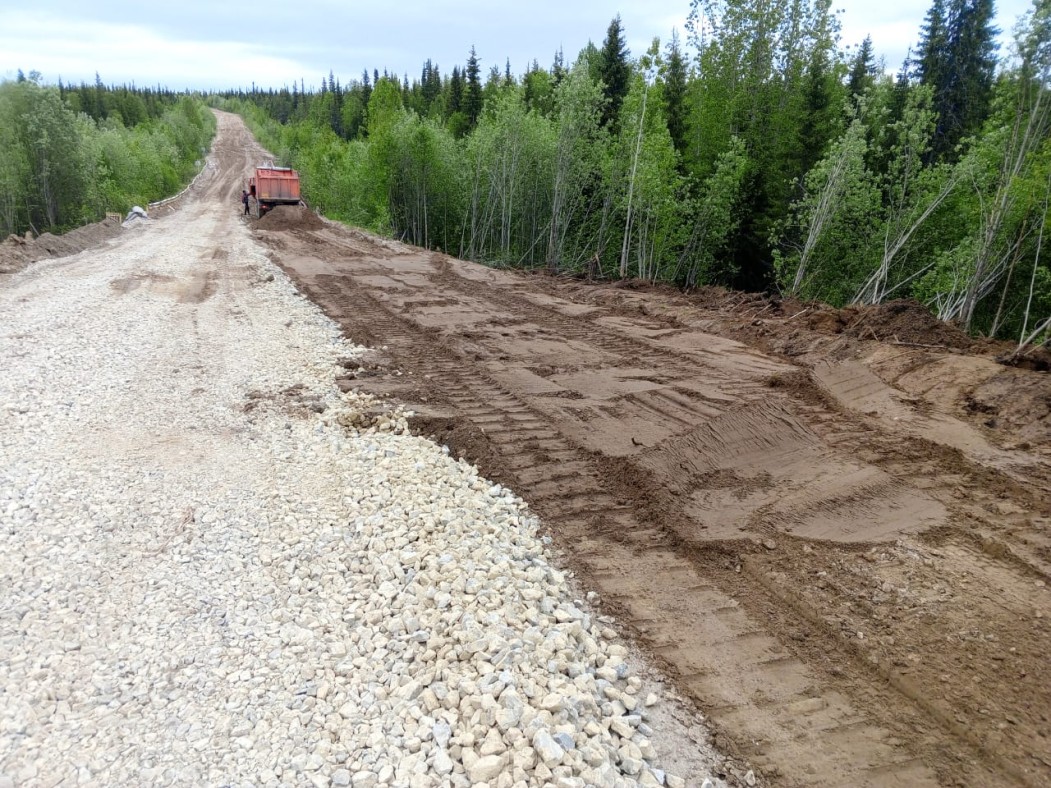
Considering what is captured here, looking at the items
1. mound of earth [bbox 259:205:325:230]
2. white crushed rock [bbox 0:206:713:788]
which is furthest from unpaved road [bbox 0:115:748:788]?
mound of earth [bbox 259:205:325:230]

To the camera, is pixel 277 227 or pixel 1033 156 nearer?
pixel 1033 156

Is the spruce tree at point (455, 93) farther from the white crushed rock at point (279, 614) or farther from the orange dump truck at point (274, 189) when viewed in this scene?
the white crushed rock at point (279, 614)

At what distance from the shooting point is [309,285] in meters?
16.0

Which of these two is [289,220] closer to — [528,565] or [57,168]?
[57,168]

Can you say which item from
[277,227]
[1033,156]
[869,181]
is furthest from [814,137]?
[277,227]

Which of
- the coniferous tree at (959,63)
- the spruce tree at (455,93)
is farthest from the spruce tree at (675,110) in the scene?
the spruce tree at (455,93)

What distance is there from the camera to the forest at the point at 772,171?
16281mm

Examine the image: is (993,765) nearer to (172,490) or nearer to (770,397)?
(770,397)

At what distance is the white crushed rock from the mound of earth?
21.0m

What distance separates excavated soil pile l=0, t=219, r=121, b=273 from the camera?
56.8 feet

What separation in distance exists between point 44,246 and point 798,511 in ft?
77.7

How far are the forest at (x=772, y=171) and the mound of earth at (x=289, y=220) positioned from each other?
14.9 feet

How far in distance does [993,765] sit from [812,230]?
19335 millimetres

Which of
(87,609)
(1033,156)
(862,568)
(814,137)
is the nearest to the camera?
(87,609)
